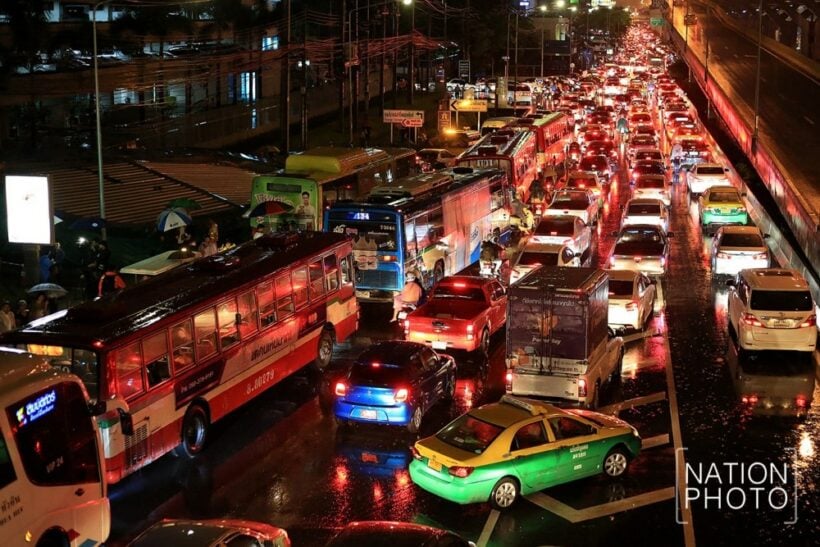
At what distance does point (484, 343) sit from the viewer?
2356cm

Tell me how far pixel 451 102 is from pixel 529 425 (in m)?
53.2

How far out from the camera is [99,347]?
590 inches

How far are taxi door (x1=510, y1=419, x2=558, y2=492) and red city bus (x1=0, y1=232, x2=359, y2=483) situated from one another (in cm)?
515

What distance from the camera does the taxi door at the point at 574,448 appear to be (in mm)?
15141

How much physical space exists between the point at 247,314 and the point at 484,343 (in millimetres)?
6361

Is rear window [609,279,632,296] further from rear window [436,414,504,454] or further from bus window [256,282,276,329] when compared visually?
rear window [436,414,504,454]

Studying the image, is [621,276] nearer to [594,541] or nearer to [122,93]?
[594,541]

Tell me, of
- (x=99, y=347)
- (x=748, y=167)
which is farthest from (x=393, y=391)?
(x=748, y=167)

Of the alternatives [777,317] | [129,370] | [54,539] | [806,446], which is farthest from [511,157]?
[54,539]

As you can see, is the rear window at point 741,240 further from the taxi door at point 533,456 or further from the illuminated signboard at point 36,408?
the illuminated signboard at point 36,408

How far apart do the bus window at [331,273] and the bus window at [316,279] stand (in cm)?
28

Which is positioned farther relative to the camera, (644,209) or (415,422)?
(644,209)

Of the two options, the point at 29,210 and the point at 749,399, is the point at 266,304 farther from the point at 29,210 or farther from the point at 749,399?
the point at 749,399

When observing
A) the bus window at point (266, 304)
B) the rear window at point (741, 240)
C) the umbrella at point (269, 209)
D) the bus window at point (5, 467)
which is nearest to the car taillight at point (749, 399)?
→ the bus window at point (266, 304)
